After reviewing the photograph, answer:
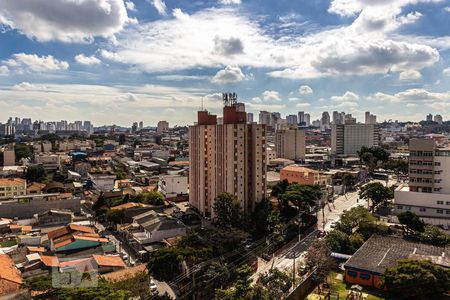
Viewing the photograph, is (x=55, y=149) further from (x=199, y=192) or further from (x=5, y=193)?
(x=199, y=192)

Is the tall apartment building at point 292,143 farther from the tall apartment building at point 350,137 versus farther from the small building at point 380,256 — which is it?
the small building at point 380,256

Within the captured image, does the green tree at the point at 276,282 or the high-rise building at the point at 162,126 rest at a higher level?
the high-rise building at the point at 162,126

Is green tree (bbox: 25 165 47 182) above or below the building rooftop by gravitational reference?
above

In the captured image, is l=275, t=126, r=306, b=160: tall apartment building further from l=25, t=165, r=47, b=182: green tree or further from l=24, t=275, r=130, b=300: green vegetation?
l=24, t=275, r=130, b=300: green vegetation

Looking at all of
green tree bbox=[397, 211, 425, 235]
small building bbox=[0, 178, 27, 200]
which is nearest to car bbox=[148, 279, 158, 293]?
green tree bbox=[397, 211, 425, 235]

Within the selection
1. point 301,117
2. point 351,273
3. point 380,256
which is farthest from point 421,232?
point 301,117

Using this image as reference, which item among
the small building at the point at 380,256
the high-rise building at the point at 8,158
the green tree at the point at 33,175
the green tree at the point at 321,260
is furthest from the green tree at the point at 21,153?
the small building at the point at 380,256

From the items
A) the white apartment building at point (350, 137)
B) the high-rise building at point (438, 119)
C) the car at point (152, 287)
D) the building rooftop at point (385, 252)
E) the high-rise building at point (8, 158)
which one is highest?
the high-rise building at point (438, 119)
